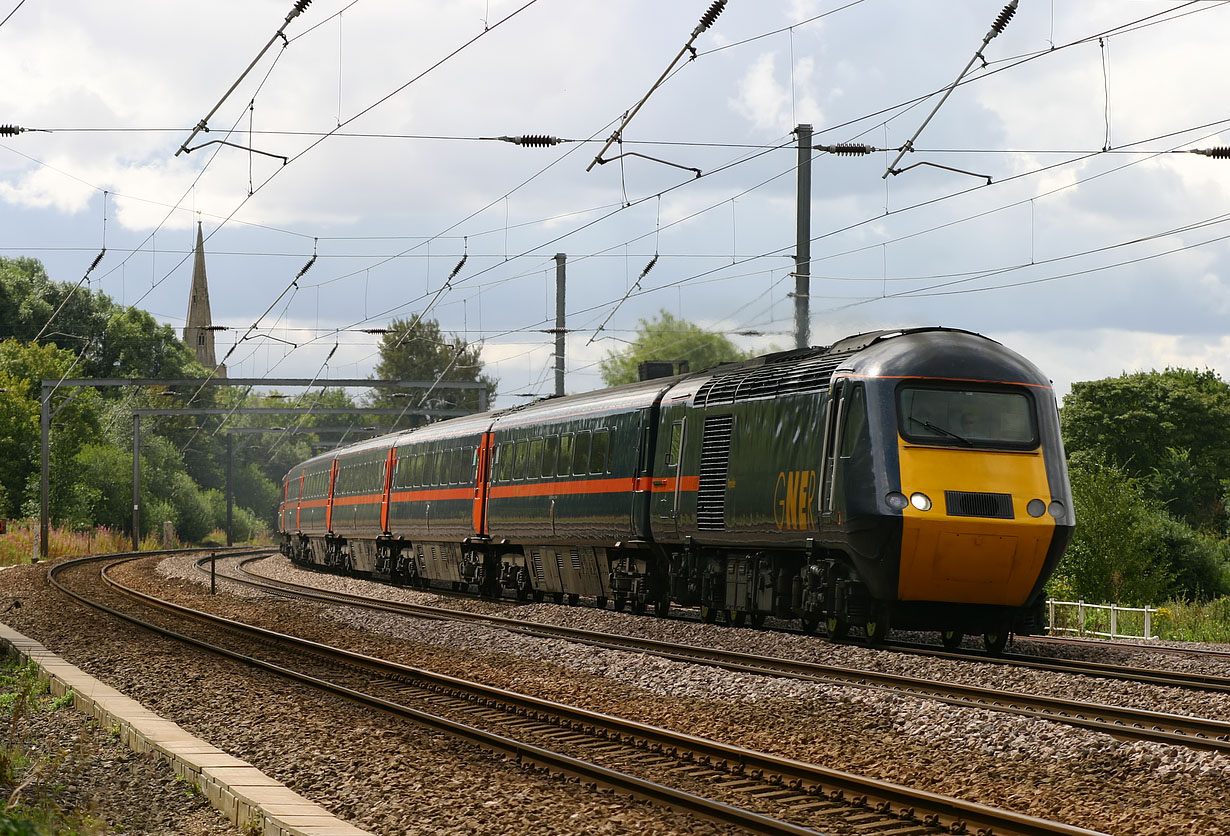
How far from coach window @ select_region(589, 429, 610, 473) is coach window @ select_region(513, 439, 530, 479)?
341 centimetres

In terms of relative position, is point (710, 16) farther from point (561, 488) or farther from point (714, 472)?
point (561, 488)

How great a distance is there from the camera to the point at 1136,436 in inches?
3036

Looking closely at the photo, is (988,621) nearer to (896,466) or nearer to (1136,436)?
(896,466)

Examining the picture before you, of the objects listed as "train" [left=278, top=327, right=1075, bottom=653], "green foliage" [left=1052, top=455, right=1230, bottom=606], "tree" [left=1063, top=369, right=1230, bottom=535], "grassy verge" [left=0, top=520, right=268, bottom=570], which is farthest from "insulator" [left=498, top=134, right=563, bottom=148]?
"tree" [left=1063, top=369, right=1230, bottom=535]

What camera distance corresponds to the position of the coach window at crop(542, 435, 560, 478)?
25.0 meters

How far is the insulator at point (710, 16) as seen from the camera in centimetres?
1614

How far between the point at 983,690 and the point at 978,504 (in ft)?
A: 10.9

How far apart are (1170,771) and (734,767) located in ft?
9.29

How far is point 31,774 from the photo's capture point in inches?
376

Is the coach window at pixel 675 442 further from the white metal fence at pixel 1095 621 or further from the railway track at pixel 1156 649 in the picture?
the white metal fence at pixel 1095 621

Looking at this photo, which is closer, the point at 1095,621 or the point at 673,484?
the point at 673,484

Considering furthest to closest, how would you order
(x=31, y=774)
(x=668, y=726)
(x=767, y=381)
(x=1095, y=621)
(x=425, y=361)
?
(x=425, y=361)
(x=1095, y=621)
(x=767, y=381)
(x=668, y=726)
(x=31, y=774)

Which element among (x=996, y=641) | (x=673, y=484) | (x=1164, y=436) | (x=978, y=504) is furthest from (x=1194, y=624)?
(x=1164, y=436)

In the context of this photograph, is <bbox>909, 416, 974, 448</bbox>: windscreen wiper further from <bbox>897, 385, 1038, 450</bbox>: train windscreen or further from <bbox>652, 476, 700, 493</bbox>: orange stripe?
<bbox>652, 476, 700, 493</bbox>: orange stripe
